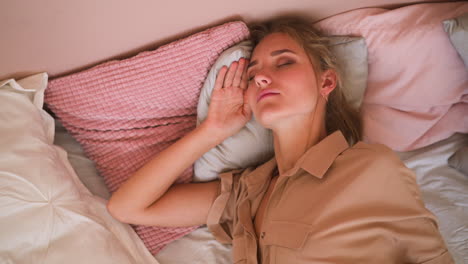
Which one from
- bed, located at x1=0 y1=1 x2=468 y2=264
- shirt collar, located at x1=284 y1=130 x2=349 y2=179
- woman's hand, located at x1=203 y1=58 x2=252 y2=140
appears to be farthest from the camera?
woman's hand, located at x1=203 y1=58 x2=252 y2=140

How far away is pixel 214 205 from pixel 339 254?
517mm

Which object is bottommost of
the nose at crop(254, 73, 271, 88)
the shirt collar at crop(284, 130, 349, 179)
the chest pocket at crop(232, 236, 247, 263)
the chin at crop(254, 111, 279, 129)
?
the chest pocket at crop(232, 236, 247, 263)

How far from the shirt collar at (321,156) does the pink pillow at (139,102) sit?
1.77ft

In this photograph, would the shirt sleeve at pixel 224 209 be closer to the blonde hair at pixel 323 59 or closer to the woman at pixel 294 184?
the woman at pixel 294 184

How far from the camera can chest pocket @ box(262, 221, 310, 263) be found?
1.05m

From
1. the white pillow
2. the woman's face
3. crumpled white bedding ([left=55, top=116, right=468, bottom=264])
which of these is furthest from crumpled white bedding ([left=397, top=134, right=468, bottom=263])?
the white pillow

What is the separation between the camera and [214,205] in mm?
1317

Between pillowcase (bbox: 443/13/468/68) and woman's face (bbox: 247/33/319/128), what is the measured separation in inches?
21.6

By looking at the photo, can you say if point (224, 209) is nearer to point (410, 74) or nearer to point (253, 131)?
point (253, 131)

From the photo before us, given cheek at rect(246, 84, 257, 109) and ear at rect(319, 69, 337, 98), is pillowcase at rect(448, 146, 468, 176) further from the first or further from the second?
cheek at rect(246, 84, 257, 109)

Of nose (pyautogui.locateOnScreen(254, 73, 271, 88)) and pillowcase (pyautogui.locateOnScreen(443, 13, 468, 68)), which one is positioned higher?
pillowcase (pyautogui.locateOnScreen(443, 13, 468, 68))

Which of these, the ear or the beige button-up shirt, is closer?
the beige button-up shirt

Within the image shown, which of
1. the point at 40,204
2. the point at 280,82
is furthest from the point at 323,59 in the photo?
the point at 40,204

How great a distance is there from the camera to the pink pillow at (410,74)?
1.31 m
